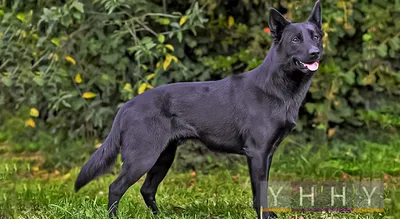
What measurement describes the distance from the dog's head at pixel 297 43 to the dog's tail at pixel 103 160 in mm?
1237

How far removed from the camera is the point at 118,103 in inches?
280

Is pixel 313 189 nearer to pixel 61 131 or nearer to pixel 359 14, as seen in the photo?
pixel 359 14

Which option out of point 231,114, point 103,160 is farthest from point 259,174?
point 103,160

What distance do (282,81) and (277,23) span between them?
1.22ft

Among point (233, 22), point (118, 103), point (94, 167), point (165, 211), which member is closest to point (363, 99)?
point (233, 22)

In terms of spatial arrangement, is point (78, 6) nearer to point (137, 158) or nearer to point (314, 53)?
point (137, 158)

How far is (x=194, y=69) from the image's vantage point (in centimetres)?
690

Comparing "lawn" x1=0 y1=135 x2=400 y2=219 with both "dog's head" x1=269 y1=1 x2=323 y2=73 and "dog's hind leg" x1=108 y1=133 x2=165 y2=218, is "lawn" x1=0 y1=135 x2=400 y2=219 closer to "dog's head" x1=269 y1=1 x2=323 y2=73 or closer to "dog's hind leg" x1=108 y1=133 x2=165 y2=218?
"dog's hind leg" x1=108 y1=133 x2=165 y2=218

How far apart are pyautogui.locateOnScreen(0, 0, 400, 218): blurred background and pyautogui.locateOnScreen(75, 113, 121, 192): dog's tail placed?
2000 millimetres

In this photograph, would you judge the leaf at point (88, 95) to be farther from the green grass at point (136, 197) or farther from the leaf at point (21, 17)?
the leaf at point (21, 17)

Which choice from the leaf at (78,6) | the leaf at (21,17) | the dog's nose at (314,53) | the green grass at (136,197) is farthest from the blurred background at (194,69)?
the dog's nose at (314,53)

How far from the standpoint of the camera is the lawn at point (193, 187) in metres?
4.65

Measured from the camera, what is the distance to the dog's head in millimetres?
A: 3949

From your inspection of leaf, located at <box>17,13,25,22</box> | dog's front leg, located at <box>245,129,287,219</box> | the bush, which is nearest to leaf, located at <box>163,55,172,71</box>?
the bush
